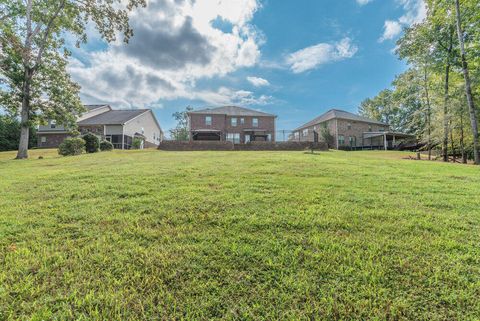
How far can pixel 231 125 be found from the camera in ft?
98.9

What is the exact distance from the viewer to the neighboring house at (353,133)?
105 ft

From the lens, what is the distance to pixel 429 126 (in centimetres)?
1772

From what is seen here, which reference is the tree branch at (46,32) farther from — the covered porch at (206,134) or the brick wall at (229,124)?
the covered porch at (206,134)

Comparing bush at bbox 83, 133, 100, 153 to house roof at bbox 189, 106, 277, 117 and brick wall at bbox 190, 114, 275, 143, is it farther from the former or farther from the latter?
house roof at bbox 189, 106, 277, 117

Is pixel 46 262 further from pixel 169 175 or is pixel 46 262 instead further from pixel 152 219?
pixel 169 175

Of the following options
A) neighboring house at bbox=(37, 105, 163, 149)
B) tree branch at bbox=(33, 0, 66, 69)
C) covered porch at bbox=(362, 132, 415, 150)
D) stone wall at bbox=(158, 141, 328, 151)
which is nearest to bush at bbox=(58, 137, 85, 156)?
tree branch at bbox=(33, 0, 66, 69)

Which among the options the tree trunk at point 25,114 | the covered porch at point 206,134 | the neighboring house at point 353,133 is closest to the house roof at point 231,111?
the covered porch at point 206,134

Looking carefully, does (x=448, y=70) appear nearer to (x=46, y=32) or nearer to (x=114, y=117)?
(x=46, y=32)

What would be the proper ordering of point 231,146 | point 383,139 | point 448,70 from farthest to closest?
point 383,139 < point 231,146 < point 448,70

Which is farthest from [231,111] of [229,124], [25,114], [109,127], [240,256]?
[240,256]

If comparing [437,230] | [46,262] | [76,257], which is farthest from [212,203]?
[437,230]

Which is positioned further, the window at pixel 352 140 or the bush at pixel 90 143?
the window at pixel 352 140

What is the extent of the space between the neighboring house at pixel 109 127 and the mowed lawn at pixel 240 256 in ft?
87.6

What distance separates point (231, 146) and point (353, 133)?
21183 mm
